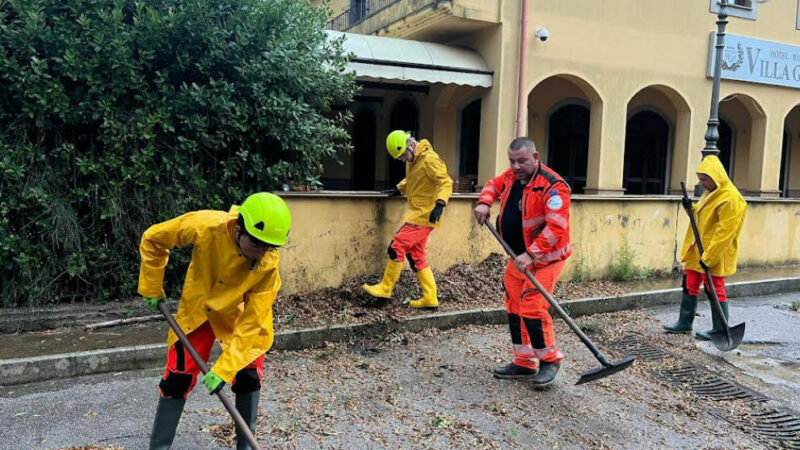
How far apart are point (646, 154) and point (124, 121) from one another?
45.6ft

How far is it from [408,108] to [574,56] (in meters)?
5.16

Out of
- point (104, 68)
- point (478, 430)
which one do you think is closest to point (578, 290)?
point (478, 430)

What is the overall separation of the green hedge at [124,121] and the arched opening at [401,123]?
9538 millimetres

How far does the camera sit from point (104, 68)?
5.21 meters

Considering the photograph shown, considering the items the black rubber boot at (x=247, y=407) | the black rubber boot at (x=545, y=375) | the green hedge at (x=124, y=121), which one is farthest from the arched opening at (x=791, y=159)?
the black rubber boot at (x=247, y=407)

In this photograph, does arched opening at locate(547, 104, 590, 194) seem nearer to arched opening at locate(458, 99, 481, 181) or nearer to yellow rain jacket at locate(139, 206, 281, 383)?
arched opening at locate(458, 99, 481, 181)

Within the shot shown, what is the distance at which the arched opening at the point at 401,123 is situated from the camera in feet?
51.1

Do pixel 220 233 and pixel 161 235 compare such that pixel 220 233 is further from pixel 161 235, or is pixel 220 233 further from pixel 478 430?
pixel 478 430

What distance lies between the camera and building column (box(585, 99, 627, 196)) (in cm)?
1231

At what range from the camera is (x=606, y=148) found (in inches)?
488

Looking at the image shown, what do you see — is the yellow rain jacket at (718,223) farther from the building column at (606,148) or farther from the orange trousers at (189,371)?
the building column at (606,148)

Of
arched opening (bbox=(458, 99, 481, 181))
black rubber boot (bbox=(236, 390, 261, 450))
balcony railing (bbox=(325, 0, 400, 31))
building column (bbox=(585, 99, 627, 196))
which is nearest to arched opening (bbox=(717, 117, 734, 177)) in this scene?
building column (bbox=(585, 99, 627, 196))

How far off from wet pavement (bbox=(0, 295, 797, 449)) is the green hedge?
5.15 feet

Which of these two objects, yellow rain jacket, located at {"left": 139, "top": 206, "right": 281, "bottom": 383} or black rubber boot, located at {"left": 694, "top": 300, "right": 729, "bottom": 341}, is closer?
yellow rain jacket, located at {"left": 139, "top": 206, "right": 281, "bottom": 383}
